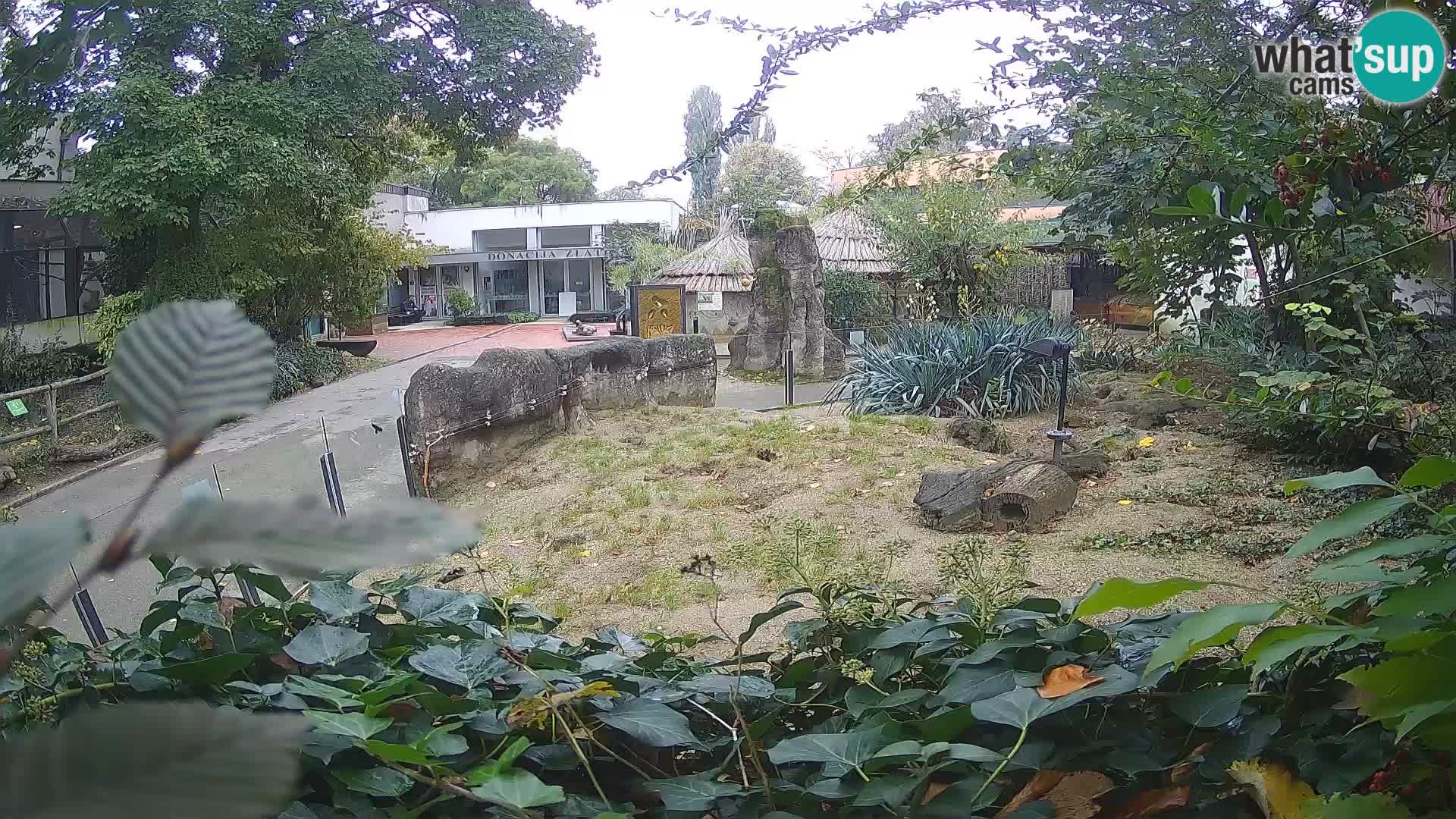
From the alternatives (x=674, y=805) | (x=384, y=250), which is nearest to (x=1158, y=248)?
(x=674, y=805)

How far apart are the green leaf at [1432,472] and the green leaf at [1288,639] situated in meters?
0.18

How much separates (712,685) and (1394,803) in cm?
65

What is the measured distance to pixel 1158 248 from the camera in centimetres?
265

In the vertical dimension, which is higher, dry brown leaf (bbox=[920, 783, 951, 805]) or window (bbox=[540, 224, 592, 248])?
window (bbox=[540, 224, 592, 248])

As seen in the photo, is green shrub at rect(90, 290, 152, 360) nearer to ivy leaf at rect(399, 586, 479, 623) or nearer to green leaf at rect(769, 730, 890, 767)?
ivy leaf at rect(399, 586, 479, 623)

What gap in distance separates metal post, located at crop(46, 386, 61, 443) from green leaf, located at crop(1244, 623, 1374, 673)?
21.6ft

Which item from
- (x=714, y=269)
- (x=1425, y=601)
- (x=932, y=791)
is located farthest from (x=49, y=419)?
(x=714, y=269)

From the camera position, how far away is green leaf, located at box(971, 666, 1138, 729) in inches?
39.0

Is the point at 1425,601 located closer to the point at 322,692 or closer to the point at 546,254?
the point at 322,692

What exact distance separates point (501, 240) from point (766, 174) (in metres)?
8.40

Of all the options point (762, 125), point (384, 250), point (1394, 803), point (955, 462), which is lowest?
point (955, 462)

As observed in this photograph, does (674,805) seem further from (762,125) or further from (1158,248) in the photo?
(762,125)

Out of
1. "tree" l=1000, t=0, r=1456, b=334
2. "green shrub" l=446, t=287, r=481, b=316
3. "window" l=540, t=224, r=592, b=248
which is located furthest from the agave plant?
"window" l=540, t=224, r=592, b=248

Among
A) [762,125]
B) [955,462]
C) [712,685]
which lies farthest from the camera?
[762,125]
